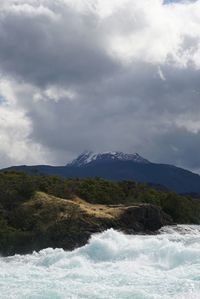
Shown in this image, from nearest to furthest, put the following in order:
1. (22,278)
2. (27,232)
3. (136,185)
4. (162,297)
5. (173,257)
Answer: (162,297)
(22,278)
(173,257)
(27,232)
(136,185)

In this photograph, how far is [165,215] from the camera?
297 ft

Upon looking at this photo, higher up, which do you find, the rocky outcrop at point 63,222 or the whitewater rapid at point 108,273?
the rocky outcrop at point 63,222

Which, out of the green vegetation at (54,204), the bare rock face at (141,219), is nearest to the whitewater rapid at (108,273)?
the green vegetation at (54,204)

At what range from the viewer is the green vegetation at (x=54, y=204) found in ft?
184

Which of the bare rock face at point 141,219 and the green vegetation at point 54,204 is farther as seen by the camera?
the bare rock face at point 141,219

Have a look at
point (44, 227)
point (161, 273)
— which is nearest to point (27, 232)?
point (44, 227)

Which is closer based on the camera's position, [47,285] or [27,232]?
[47,285]

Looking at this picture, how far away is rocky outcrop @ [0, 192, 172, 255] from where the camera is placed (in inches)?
2144

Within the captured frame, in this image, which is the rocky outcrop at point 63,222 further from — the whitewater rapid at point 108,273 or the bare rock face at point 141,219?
the whitewater rapid at point 108,273

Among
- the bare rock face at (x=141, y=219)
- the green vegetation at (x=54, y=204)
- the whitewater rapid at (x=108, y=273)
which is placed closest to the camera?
the whitewater rapid at (x=108, y=273)

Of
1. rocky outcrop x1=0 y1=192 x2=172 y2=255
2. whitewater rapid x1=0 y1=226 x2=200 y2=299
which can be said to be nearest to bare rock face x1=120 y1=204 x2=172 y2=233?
rocky outcrop x1=0 y1=192 x2=172 y2=255

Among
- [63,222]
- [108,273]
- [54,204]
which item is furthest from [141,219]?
[108,273]

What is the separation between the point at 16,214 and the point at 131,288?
38.1m

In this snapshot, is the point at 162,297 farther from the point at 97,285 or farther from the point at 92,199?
the point at 92,199
